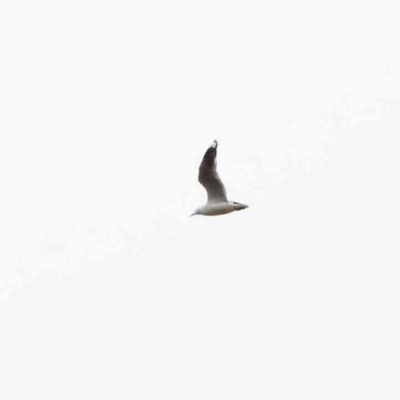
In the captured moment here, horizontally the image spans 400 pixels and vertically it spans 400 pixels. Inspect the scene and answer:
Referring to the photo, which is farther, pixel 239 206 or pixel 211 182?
pixel 211 182

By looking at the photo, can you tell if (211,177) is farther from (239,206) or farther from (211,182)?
(239,206)

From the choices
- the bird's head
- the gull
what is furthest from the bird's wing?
the bird's head

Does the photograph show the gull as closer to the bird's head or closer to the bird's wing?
the bird's wing

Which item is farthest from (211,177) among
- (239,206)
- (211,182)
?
(239,206)

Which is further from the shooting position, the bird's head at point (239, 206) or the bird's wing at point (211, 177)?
the bird's wing at point (211, 177)

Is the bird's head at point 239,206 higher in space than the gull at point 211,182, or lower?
lower

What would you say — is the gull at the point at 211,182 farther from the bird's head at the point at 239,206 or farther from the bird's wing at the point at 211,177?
the bird's head at the point at 239,206

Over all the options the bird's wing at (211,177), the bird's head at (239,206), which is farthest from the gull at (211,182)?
the bird's head at (239,206)
